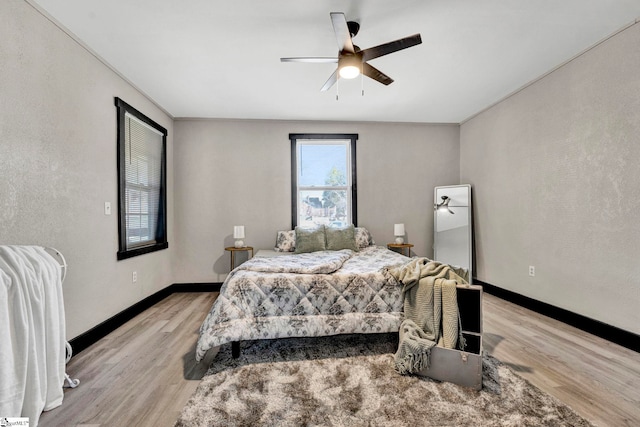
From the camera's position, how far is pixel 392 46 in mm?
1920

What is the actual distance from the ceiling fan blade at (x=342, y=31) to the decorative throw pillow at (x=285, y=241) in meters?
2.45

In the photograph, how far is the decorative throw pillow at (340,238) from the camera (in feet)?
11.9

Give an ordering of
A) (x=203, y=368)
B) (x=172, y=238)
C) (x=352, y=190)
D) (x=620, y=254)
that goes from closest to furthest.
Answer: (x=203, y=368), (x=620, y=254), (x=172, y=238), (x=352, y=190)

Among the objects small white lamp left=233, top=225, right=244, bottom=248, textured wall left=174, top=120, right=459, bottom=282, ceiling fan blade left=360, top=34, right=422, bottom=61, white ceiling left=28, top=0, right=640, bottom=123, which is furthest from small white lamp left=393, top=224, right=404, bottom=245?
ceiling fan blade left=360, top=34, right=422, bottom=61

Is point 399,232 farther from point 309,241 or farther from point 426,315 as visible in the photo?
point 426,315

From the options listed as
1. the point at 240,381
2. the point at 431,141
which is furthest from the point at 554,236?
the point at 240,381

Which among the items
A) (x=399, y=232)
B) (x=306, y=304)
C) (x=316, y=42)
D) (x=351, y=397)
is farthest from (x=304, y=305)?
(x=399, y=232)

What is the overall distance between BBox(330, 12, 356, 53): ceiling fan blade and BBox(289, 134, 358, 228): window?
2.21m

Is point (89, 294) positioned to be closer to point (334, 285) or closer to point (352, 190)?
point (334, 285)

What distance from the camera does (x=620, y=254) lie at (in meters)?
2.27

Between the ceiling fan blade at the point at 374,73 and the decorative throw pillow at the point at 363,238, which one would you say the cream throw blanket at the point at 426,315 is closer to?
the ceiling fan blade at the point at 374,73

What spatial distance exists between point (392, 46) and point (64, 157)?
2588 mm

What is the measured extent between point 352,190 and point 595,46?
114 inches

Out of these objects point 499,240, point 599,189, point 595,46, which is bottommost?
point 499,240
